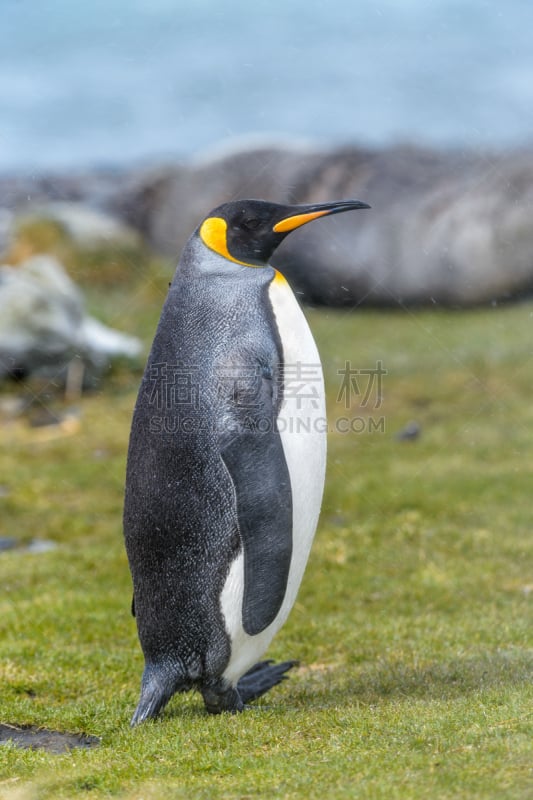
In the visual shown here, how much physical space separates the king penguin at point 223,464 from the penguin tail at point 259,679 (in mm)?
232

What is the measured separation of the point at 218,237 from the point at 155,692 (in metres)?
2.00

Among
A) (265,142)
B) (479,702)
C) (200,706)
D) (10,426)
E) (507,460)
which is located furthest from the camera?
(265,142)

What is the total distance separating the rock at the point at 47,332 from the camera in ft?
42.1

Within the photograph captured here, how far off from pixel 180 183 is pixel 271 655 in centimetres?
1640

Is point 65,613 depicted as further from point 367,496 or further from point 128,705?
point 367,496

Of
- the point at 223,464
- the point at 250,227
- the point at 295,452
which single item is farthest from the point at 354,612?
the point at 250,227

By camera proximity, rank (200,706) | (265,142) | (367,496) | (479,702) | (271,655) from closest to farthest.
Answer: (479,702) < (200,706) < (271,655) < (367,496) < (265,142)

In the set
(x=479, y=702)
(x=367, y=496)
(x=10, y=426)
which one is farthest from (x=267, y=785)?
(x=10, y=426)

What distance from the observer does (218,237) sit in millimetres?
4348

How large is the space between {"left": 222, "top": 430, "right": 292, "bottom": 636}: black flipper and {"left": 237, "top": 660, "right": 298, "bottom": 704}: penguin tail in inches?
21.9

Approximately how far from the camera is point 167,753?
12.0 ft

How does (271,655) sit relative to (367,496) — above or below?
above

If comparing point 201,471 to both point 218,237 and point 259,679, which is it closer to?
point 218,237

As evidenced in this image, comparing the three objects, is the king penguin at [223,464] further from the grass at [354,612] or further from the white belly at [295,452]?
the grass at [354,612]
